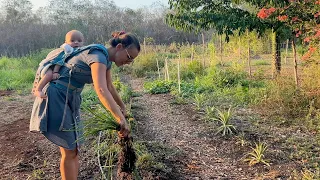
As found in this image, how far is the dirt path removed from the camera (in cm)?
318

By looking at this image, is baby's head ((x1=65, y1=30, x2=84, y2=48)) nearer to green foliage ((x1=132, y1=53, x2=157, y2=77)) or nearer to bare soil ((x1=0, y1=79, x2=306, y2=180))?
bare soil ((x1=0, y1=79, x2=306, y2=180))

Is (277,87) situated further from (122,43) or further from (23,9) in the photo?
(23,9)

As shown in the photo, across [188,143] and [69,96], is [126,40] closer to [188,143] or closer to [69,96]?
[69,96]

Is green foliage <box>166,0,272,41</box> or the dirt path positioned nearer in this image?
the dirt path

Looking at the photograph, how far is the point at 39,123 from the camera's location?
2.20 meters

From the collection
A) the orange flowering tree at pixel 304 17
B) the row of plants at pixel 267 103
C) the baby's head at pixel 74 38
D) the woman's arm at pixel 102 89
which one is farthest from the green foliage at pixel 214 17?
the woman's arm at pixel 102 89

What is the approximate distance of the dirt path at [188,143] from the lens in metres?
3.18

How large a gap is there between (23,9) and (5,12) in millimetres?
1320

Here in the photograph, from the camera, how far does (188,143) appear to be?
3992 mm

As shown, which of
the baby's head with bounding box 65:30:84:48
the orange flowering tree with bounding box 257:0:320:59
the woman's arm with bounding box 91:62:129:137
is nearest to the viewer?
the woman's arm with bounding box 91:62:129:137

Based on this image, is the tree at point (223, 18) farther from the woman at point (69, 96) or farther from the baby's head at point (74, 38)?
the woman at point (69, 96)

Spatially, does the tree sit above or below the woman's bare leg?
above

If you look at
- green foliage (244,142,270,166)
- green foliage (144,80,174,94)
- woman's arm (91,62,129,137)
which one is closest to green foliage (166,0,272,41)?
green foliage (144,80,174,94)

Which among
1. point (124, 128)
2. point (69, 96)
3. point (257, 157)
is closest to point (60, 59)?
point (69, 96)
